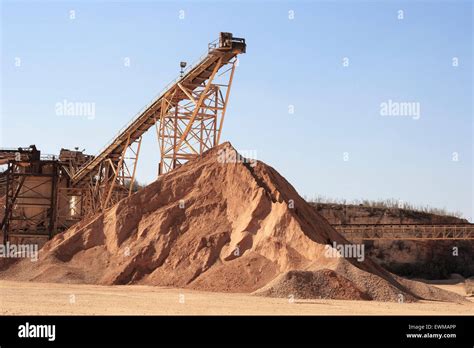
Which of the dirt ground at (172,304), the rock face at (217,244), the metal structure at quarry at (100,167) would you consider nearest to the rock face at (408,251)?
the metal structure at quarry at (100,167)

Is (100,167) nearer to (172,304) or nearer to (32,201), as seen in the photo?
(32,201)

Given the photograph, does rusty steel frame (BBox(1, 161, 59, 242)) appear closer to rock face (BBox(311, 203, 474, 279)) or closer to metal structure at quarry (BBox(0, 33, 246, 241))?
metal structure at quarry (BBox(0, 33, 246, 241))

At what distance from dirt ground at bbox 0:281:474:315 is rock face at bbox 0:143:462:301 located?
1.29 m

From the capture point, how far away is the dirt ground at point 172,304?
18531mm

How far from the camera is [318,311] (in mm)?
19312

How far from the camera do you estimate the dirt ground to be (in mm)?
18531

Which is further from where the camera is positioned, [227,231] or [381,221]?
[381,221]

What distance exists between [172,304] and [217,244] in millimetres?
6720

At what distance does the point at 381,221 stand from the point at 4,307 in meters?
45.8
